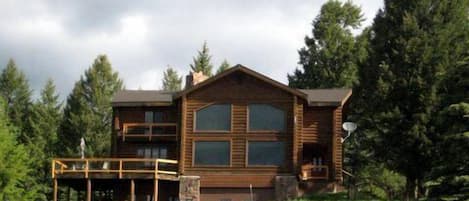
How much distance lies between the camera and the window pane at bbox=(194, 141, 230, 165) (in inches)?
1572

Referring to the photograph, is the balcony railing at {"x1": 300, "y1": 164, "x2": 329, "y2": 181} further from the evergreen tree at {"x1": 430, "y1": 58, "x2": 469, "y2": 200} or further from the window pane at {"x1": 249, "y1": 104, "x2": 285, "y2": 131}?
the evergreen tree at {"x1": 430, "y1": 58, "x2": 469, "y2": 200}

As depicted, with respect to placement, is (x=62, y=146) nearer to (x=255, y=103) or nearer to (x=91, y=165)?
(x=91, y=165)

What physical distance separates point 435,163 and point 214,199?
1023cm

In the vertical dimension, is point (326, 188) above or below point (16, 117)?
below

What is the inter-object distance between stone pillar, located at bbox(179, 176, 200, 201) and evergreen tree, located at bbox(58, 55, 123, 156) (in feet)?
55.2

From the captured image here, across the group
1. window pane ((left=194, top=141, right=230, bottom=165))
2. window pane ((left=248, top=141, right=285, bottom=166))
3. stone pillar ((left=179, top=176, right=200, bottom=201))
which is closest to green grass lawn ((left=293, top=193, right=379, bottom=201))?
window pane ((left=248, top=141, right=285, bottom=166))

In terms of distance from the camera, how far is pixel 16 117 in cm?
5753

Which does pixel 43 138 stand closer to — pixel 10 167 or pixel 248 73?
pixel 10 167

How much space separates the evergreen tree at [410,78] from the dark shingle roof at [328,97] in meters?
1.34

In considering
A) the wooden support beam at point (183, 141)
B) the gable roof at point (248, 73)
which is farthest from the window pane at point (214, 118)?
the gable roof at point (248, 73)

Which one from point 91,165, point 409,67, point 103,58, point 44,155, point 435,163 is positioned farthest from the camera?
point 103,58

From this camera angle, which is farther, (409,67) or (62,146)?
(62,146)

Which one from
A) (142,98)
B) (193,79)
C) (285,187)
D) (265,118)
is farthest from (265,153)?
(193,79)

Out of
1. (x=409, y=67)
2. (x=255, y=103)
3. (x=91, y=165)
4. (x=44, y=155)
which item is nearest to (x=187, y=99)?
(x=255, y=103)
